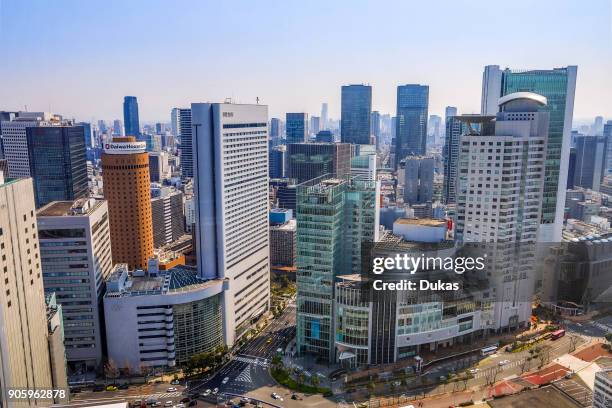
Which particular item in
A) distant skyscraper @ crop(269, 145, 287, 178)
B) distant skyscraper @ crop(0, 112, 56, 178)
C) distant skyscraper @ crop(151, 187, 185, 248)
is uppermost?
distant skyscraper @ crop(0, 112, 56, 178)

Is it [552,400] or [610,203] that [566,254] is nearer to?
[552,400]

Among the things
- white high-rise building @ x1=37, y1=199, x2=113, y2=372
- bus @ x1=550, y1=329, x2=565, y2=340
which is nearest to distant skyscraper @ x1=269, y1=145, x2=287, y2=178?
white high-rise building @ x1=37, y1=199, x2=113, y2=372

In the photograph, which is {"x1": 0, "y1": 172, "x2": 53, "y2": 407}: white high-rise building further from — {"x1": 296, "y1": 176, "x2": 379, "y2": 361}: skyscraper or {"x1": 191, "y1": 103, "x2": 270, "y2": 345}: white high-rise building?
{"x1": 296, "y1": 176, "x2": 379, "y2": 361}: skyscraper

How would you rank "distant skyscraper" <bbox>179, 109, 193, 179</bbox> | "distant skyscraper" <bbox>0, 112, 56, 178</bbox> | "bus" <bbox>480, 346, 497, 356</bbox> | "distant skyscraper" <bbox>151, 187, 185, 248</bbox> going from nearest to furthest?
"bus" <bbox>480, 346, 497, 356</bbox>, "distant skyscraper" <bbox>0, 112, 56, 178</bbox>, "distant skyscraper" <bbox>151, 187, 185, 248</bbox>, "distant skyscraper" <bbox>179, 109, 193, 179</bbox>

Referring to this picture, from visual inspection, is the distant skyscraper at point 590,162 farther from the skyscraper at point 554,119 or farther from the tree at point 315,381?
the tree at point 315,381

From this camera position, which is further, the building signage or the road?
the building signage

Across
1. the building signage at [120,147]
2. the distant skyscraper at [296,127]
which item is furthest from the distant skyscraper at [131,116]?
the building signage at [120,147]

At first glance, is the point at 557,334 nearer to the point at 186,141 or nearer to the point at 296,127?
the point at 186,141
